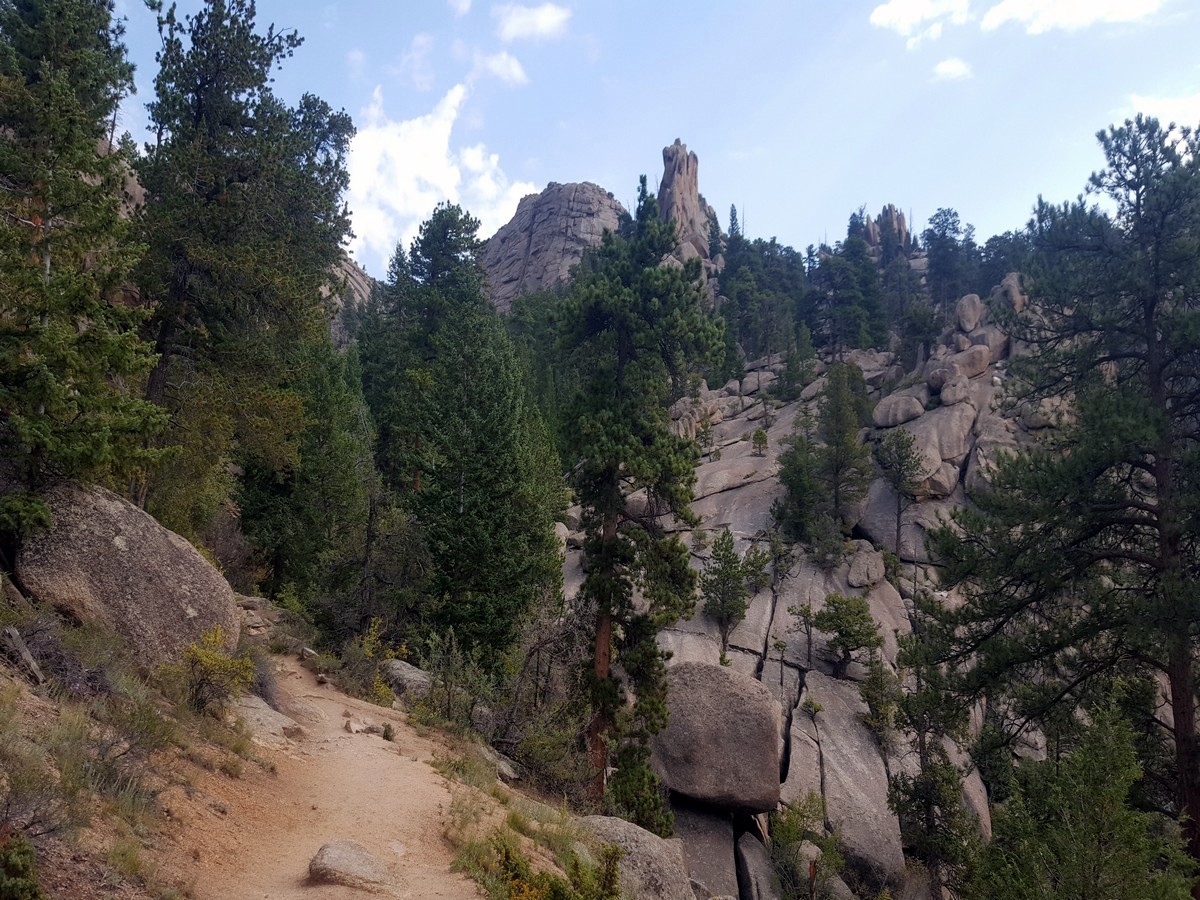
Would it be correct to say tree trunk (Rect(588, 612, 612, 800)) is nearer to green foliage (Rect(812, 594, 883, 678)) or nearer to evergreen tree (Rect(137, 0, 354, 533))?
evergreen tree (Rect(137, 0, 354, 533))

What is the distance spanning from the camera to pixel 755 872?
18.3 m

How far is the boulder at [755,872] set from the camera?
58.2ft

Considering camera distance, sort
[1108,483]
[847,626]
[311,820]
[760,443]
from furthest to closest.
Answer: [760,443] < [847,626] < [1108,483] < [311,820]

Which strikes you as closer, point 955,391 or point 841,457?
point 841,457

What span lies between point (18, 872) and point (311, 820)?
14.5 ft

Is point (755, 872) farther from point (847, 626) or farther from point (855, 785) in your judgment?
point (847, 626)

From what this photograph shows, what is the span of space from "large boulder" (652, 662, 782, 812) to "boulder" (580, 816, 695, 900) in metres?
9.06

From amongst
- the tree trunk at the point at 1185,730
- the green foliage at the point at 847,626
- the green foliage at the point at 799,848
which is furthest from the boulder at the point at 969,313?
the tree trunk at the point at 1185,730

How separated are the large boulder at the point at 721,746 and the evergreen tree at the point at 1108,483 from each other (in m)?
7.23

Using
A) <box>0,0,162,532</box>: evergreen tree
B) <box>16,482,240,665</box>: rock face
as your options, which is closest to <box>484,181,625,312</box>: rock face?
<box>0,0,162,532</box>: evergreen tree

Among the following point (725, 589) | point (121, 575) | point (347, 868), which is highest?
point (725, 589)

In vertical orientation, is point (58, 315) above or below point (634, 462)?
below

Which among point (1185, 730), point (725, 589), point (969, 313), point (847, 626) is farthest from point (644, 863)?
point (969, 313)

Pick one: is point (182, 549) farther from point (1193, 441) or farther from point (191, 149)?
point (1193, 441)
